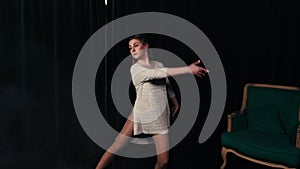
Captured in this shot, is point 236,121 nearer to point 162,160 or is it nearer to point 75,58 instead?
point 162,160

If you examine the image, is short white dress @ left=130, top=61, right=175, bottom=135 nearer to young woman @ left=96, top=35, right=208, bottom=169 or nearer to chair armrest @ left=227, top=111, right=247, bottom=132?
young woman @ left=96, top=35, right=208, bottom=169

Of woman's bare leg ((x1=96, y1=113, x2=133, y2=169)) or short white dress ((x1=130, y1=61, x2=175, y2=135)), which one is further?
woman's bare leg ((x1=96, y1=113, x2=133, y2=169))

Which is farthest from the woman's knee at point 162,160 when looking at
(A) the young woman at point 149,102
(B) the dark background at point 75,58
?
(B) the dark background at point 75,58

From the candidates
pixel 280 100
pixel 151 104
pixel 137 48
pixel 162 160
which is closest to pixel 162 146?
pixel 162 160

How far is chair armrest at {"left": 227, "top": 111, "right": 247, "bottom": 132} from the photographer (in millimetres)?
3742

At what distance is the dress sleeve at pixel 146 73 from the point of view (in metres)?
3.07

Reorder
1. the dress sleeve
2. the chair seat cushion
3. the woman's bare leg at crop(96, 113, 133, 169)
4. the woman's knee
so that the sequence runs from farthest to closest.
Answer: the woman's bare leg at crop(96, 113, 133, 169), the woman's knee, the chair seat cushion, the dress sleeve

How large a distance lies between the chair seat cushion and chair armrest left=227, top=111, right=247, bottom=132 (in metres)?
0.06

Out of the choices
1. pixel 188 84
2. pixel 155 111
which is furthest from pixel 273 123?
pixel 155 111

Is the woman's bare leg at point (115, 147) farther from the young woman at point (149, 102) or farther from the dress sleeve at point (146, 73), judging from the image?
the dress sleeve at point (146, 73)

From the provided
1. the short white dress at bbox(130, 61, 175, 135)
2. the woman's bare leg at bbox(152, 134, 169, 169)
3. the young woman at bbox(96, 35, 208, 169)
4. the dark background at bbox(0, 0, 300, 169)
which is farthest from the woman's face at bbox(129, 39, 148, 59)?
the woman's bare leg at bbox(152, 134, 169, 169)

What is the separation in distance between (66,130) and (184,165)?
1.41m

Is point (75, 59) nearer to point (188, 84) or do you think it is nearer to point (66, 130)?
point (66, 130)

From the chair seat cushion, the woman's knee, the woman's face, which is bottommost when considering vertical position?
the woman's knee
